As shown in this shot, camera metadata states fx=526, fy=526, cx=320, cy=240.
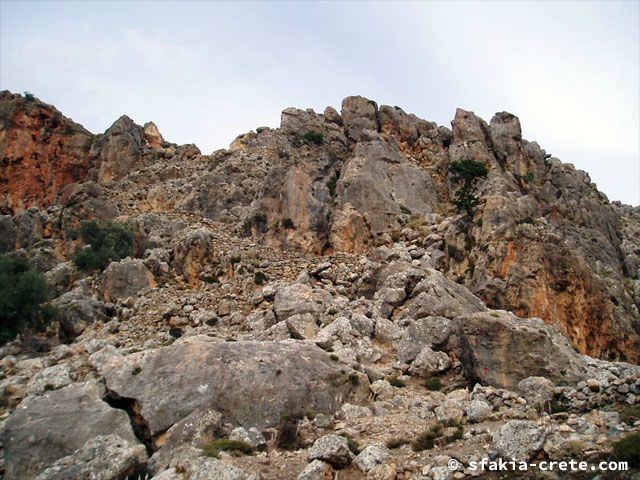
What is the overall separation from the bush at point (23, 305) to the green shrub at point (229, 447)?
57.3 ft

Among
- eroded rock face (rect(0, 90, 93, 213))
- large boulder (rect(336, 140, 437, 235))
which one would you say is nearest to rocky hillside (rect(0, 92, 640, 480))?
large boulder (rect(336, 140, 437, 235))

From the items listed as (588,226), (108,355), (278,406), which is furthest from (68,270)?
(588,226)

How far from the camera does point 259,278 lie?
1237 inches

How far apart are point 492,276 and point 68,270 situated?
29.3m

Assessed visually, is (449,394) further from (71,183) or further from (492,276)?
(71,183)

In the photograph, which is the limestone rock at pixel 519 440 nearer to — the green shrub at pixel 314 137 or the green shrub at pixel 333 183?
the green shrub at pixel 333 183

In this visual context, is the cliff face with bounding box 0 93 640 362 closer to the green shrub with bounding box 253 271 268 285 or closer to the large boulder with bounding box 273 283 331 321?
the green shrub with bounding box 253 271 268 285

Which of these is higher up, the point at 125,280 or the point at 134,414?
the point at 125,280

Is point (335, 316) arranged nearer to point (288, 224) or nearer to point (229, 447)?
point (229, 447)

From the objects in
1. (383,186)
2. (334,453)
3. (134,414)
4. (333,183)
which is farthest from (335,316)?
(333,183)

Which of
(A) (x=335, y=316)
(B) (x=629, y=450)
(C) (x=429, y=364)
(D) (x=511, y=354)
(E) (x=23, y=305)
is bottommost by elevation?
(B) (x=629, y=450)

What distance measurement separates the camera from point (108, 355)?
21.8 m

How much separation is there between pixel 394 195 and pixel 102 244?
71.8 feet

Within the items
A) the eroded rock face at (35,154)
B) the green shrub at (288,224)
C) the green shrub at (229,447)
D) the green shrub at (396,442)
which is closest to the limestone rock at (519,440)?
the green shrub at (396,442)
